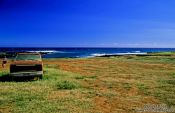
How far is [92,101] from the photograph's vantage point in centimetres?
1305

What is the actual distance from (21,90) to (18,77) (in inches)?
155

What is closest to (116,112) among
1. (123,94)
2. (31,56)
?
(123,94)

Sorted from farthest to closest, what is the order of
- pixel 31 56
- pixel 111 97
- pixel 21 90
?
pixel 31 56 → pixel 21 90 → pixel 111 97

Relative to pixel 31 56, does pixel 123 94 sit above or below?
below

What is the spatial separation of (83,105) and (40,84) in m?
6.44

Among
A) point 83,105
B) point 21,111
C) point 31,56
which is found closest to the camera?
point 21,111

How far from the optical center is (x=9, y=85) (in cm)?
1744

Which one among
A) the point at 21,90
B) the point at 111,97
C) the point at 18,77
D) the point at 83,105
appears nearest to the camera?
the point at 83,105

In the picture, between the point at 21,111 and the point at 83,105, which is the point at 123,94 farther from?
the point at 21,111

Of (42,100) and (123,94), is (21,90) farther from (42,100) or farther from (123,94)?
(123,94)

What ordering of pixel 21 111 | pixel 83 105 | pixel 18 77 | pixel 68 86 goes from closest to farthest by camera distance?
pixel 21 111 < pixel 83 105 < pixel 68 86 < pixel 18 77

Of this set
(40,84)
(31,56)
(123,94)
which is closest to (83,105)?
(123,94)

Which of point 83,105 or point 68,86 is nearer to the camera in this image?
point 83,105

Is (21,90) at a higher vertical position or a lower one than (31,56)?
lower
